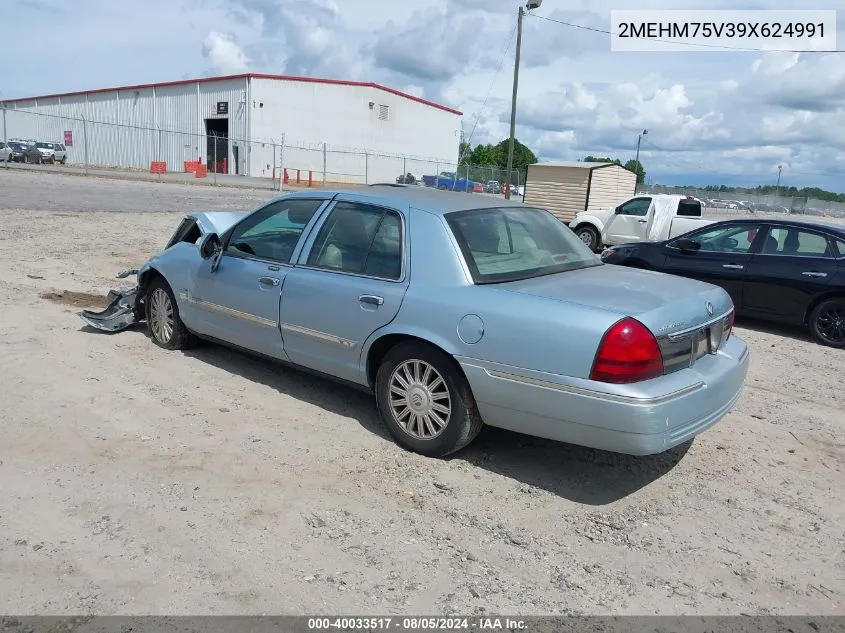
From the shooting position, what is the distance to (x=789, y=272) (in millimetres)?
A: 8320

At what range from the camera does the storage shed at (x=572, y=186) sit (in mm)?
21969

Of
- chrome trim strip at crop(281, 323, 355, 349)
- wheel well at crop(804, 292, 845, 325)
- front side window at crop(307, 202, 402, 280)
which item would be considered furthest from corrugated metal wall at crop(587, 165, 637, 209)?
chrome trim strip at crop(281, 323, 355, 349)

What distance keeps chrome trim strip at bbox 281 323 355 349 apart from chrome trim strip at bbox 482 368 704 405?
1.08 m

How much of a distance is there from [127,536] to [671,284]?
3.27 metres

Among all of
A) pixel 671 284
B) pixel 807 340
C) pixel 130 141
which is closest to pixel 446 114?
pixel 130 141

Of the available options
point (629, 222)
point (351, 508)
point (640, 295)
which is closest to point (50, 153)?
point (629, 222)

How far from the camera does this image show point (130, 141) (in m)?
48.1

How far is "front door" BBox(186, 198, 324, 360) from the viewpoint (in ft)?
16.4

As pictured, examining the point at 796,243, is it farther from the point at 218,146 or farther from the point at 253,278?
the point at 218,146

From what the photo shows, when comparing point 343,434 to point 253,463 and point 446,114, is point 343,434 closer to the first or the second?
point 253,463

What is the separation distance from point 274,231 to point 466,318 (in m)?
2.03

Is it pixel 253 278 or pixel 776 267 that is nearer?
pixel 253 278

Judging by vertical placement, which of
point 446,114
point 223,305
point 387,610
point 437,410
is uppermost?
point 446,114

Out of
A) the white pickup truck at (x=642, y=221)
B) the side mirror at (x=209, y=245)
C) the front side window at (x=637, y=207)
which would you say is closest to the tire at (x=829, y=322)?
the side mirror at (x=209, y=245)
